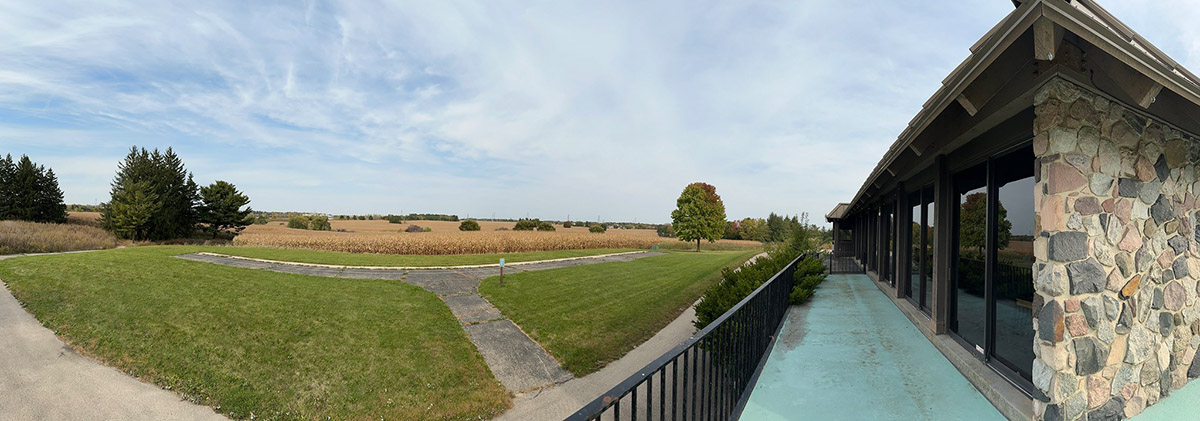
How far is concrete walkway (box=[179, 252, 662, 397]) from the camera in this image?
745 cm

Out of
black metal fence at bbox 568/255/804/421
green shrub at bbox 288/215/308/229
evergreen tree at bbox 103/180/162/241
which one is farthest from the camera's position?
green shrub at bbox 288/215/308/229

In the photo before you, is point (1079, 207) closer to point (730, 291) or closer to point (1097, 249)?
point (1097, 249)

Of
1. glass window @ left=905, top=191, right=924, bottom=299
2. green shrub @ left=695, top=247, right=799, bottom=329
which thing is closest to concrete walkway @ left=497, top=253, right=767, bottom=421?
green shrub @ left=695, top=247, right=799, bottom=329

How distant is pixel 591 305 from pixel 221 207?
32.8 metres

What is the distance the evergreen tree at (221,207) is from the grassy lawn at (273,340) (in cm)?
2214

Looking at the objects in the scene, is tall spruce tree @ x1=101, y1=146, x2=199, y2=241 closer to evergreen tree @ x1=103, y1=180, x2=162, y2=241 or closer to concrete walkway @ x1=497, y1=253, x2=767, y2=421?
evergreen tree @ x1=103, y1=180, x2=162, y2=241

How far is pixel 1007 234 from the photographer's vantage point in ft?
11.7

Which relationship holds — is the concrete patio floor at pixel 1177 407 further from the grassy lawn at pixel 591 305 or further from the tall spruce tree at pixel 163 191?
the tall spruce tree at pixel 163 191

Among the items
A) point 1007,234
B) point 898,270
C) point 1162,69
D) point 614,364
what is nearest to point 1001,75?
point 1162,69

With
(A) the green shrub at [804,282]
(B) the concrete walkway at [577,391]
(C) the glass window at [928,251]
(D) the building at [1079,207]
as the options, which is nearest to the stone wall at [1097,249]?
(D) the building at [1079,207]

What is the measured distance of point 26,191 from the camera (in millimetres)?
27422

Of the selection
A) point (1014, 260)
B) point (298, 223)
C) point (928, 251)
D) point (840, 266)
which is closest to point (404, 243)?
point (840, 266)

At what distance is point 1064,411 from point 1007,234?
1638 millimetres

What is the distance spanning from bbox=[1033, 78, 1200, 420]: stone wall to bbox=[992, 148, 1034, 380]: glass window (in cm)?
46
